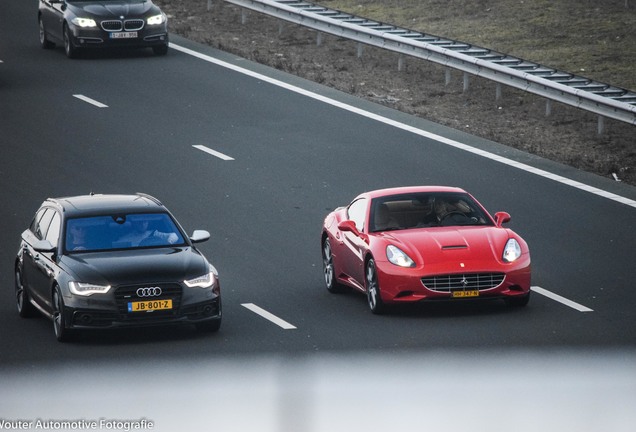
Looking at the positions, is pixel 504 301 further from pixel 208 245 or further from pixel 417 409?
pixel 417 409

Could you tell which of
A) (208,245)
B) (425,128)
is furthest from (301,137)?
(208,245)

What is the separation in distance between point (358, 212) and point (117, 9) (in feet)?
56.7

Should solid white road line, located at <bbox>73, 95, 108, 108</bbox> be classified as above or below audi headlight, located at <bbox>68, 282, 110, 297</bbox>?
below

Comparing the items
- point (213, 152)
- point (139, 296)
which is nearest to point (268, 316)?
point (139, 296)

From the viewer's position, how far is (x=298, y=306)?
60.7 ft

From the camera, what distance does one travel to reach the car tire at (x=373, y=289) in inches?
713

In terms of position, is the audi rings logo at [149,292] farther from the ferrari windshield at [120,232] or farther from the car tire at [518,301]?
the car tire at [518,301]

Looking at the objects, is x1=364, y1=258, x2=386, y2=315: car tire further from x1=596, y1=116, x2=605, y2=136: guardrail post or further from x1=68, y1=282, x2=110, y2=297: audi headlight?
x1=596, y1=116, x2=605, y2=136: guardrail post

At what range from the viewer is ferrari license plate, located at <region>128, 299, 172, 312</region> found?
648 inches

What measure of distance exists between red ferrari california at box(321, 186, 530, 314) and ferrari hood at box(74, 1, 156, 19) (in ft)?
54.7

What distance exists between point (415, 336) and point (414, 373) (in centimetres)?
200

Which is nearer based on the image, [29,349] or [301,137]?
[29,349]

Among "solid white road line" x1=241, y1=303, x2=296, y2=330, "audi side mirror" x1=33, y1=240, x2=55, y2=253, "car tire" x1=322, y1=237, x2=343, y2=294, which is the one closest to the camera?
"audi side mirror" x1=33, y1=240, x2=55, y2=253

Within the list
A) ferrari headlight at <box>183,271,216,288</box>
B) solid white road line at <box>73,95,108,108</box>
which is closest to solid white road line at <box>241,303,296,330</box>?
ferrari headlight at <box>183,271,216,288</box>
